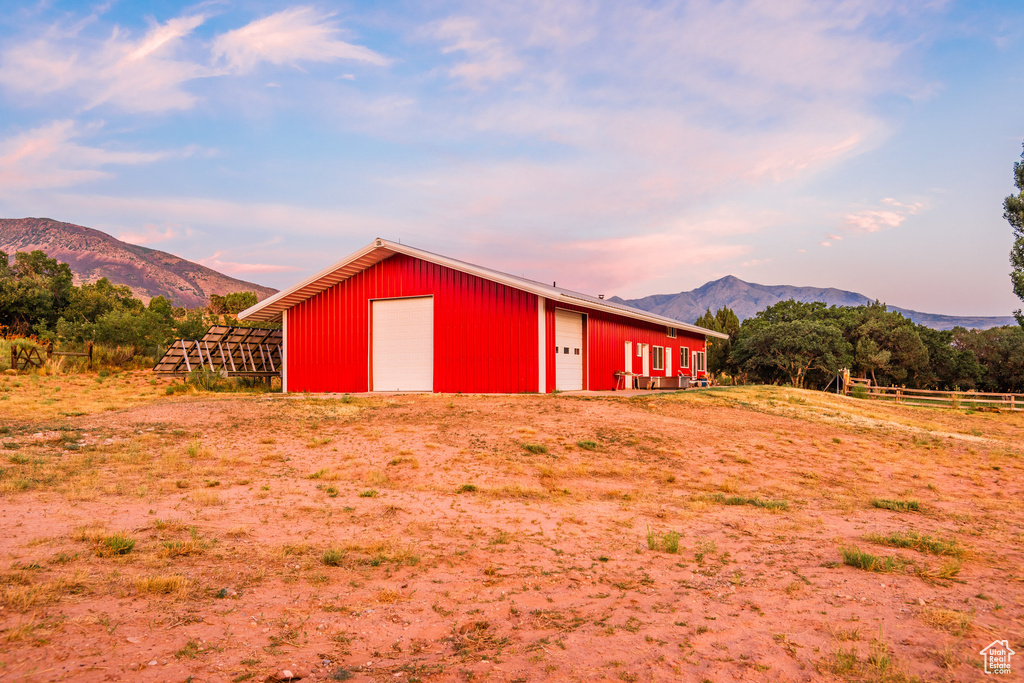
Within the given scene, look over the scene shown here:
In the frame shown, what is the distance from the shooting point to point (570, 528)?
678 centimetres

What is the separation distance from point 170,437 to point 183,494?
4000 mm

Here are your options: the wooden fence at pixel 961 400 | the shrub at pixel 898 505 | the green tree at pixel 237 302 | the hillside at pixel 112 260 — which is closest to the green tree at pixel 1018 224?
the wooden fence at pixel 961 400

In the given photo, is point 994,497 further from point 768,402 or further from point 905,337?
point 905,337

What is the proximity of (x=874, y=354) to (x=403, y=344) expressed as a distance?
146 ft

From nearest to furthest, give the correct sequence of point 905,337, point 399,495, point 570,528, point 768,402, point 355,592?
point 355,592 → point 570,528 → point 399,495 → point 768,402 → point 905,337

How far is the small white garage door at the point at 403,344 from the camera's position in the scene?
1992cm

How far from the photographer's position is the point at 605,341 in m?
23.8

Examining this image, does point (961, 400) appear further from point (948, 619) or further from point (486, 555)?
point (486, 555)

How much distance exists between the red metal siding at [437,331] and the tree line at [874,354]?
106ft

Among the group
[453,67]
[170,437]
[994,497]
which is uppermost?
[453,67]

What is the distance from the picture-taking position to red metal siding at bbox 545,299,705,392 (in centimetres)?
1919

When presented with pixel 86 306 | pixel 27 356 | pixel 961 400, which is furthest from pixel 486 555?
pixel 86 306

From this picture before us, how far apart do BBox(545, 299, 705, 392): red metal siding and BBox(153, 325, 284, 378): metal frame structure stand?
1405 centimetres

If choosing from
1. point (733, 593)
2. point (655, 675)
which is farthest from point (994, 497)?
point (655, 675)
